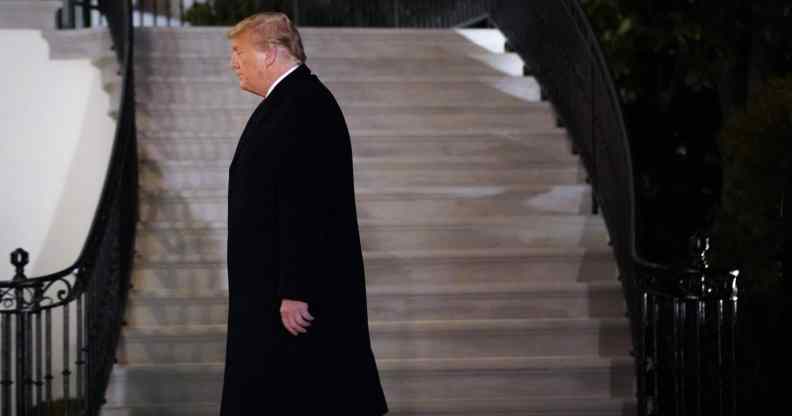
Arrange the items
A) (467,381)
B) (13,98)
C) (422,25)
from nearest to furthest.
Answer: (467,381) < (13,98) < (422,25)

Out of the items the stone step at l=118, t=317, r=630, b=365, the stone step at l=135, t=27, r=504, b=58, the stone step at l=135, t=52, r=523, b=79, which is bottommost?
the stone step at l=118, t=317, r=630, b=365

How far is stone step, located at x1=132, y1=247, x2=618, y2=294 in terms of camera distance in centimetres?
701

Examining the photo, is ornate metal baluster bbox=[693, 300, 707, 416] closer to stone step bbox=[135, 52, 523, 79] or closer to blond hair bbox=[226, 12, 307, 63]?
blond hair bbox=[226, 12, 307, 63]

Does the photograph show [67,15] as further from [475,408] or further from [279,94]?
[279,94]

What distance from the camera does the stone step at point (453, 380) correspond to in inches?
247

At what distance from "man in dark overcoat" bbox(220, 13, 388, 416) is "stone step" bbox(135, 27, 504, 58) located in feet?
17.2

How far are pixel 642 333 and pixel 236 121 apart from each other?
133 inches

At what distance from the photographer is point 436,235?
289 inches

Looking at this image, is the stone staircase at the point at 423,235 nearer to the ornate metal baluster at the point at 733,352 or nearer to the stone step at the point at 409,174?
the stone step at the point at 409,174

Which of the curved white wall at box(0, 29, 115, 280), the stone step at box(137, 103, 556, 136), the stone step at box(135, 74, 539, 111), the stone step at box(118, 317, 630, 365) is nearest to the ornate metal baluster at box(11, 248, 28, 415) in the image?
the stone step at box(118, 317, 630, 365)

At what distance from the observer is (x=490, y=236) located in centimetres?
735

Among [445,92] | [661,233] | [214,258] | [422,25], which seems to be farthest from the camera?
[422,25]

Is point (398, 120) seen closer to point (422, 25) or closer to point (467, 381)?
point (467, 381)

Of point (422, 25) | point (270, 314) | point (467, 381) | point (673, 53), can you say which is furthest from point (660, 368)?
point (422, 25)
